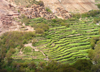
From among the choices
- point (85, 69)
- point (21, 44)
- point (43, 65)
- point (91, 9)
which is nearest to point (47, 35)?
point (21, 44)

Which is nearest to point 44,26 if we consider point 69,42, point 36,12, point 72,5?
point 36,12

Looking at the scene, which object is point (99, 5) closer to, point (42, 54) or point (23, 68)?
point (42, 54)

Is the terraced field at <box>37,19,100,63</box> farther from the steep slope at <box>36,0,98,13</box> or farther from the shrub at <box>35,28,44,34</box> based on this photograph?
the steep slope at <box>36,0,98,13</box>

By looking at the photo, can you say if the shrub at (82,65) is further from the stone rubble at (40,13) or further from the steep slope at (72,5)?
the steep slope at (72,5)

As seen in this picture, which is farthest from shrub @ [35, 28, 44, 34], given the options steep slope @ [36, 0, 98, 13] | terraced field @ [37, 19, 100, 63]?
steep slope @ [36, 0, 98, 13]

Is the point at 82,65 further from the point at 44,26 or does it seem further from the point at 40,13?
the point at 40,13

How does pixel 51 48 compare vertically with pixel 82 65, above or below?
above
